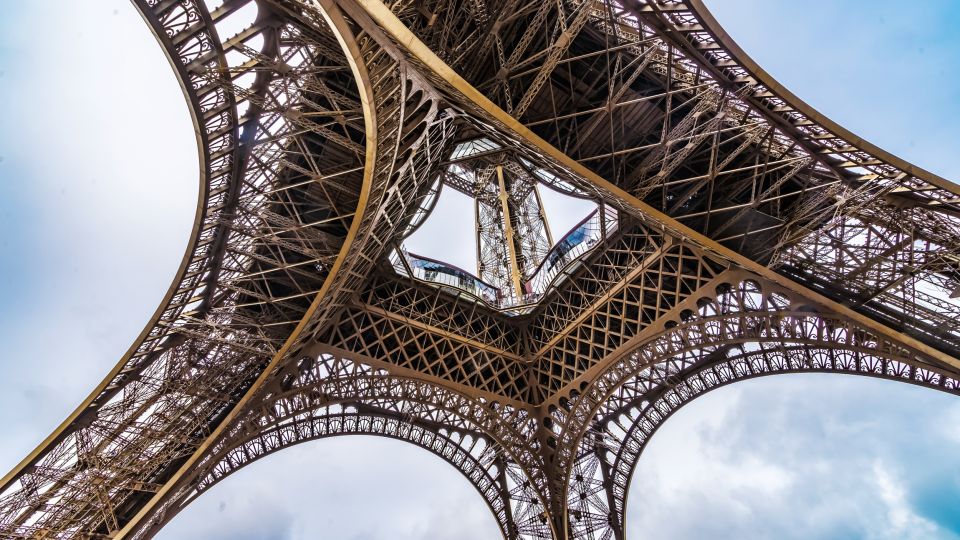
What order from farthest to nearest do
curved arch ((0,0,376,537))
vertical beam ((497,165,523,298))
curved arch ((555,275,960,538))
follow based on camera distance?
vertical beam ((497,165,523,298)) → curved arch ((555,275,960,538)) → curved arch ((0,0,376,537))

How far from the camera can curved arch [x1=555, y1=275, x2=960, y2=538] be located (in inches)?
542

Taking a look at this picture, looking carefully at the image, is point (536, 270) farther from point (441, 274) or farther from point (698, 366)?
point (698, 366)

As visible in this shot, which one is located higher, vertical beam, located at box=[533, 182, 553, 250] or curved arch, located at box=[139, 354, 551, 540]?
vertical beam, located at box=[533, 182, 553, 250]

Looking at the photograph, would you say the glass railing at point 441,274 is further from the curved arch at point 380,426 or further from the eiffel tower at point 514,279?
the curved arch at point 380,426

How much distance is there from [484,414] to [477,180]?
1325cm

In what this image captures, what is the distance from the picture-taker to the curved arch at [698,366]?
45.2 feet

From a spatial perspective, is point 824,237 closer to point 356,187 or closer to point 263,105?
point 356,187

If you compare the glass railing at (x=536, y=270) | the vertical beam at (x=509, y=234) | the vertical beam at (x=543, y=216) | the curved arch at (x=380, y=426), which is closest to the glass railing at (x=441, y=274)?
the glass railing at (x=536, y=270)

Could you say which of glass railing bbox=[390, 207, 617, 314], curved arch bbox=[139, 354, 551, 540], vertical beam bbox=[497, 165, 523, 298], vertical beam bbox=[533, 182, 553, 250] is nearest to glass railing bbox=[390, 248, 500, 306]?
glass railing bbox=[390, 207, 617, 314]

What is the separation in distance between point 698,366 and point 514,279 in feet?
27.9

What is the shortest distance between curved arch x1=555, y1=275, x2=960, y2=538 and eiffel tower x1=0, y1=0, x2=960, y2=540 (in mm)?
87

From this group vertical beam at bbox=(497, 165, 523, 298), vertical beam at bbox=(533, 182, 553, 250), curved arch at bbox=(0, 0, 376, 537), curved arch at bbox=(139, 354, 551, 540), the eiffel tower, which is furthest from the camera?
vertical beam at bbox=(533, 182, 553, 250)

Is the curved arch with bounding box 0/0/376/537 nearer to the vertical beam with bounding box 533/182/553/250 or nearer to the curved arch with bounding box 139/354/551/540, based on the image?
the curved arch with bounding box 139/354/551/540

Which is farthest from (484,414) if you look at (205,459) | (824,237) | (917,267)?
(917,267)
